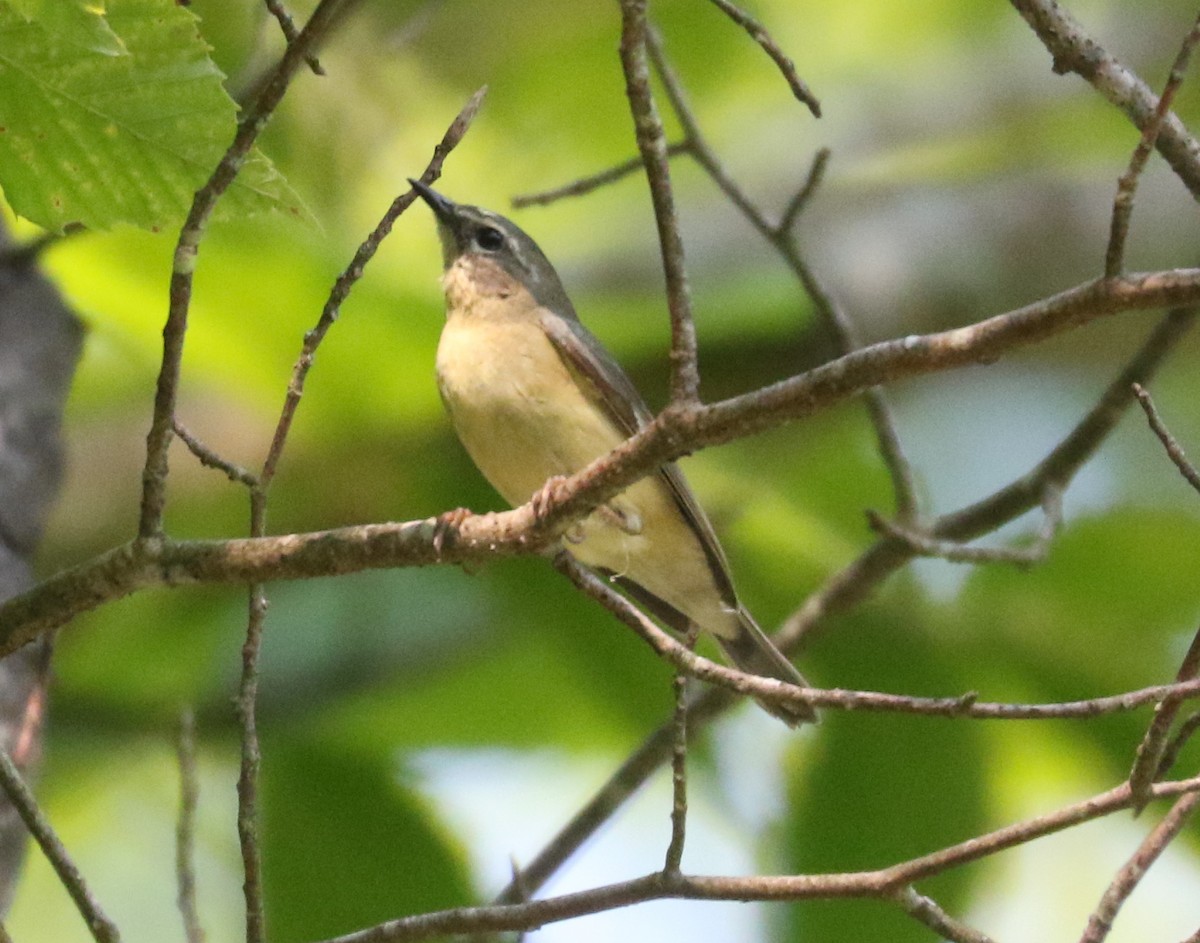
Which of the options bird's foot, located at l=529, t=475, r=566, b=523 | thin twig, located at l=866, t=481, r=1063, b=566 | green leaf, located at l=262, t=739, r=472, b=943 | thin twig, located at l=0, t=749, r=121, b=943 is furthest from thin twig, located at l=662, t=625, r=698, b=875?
green leaf, located at l=262, t=739, r=472, b=943

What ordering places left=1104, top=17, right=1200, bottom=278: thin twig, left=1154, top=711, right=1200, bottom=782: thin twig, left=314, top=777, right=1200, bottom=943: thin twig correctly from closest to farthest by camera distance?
left=1104, top=17, right=1200, bottom=278: thin twig
left=314, top=777, right=1200, bottom=943: thin twig
left=1154, top=711, right=1200, bottom=782: thin twig

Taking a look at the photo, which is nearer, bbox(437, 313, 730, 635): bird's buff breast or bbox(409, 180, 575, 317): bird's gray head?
bbox(437, 313, 730, 635): bird's buff breast

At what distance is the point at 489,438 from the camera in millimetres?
3504

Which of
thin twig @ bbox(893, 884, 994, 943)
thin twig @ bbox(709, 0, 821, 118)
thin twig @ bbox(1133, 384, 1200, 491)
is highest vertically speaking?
thin twig @ bbox(709, 0, 821, 118)

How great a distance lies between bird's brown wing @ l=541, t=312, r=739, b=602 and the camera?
362cm

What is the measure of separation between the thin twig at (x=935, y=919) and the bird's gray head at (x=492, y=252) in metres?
2.26

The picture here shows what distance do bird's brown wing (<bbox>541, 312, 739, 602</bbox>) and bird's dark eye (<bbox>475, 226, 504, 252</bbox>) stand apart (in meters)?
0.57

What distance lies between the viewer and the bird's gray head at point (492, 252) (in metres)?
4.14

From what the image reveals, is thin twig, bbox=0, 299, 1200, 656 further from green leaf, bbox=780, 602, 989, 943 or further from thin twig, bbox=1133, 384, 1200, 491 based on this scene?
green leaf, bbox=780, 602, 989, 943

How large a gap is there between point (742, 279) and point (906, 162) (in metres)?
1.43

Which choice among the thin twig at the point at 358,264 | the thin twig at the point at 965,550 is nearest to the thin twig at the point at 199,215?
the thin twig at the point at 358,264

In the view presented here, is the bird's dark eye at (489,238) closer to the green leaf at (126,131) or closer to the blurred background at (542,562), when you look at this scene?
the blurred background at (542,562)

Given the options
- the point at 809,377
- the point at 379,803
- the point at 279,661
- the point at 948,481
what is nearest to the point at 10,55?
the point at 809,377

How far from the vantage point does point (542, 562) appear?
4.41 metres
